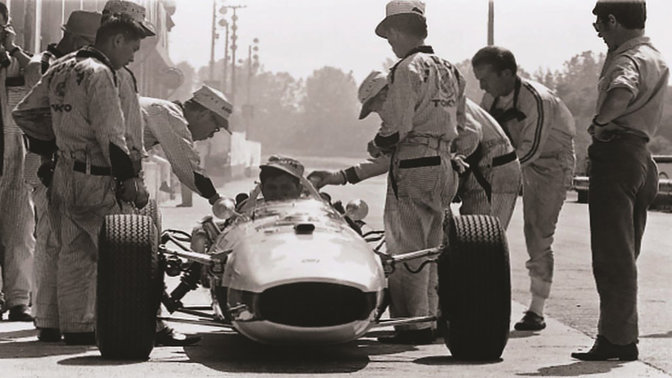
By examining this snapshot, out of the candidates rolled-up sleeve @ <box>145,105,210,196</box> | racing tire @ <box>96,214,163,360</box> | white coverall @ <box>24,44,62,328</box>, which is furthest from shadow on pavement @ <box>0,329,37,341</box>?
racing tire @ <box>96,214,163,360</box>

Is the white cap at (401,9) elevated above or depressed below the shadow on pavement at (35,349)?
above

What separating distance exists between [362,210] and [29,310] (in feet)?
9.33

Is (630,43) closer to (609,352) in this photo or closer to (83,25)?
(609,352)

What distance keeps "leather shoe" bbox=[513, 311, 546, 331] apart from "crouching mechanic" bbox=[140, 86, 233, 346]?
237 cm

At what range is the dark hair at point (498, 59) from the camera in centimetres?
1045

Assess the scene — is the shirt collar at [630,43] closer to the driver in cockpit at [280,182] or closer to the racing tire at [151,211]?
the driver in cockpit at [280,182]

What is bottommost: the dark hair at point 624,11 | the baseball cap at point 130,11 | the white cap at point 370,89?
the white cap at point 370,89

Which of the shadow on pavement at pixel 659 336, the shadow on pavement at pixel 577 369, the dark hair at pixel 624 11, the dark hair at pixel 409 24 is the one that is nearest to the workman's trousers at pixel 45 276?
the dark hair at pixel 409 24

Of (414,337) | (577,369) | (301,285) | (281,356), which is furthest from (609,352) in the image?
(301,285)

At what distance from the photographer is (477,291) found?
7660mm

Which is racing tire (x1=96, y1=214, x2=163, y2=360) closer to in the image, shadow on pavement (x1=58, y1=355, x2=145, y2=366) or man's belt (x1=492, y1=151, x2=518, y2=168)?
shadow on pavement (x1=58, y1=355, x2=145, y2=366)

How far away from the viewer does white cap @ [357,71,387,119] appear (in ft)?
33.0

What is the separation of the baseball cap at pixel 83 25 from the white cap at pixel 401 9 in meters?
1.95

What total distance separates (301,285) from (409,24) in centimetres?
291
